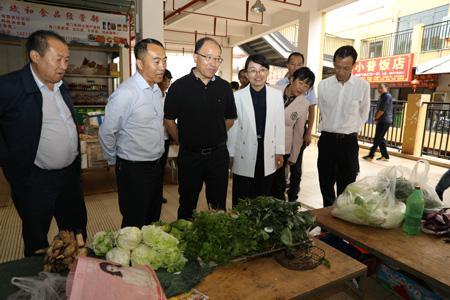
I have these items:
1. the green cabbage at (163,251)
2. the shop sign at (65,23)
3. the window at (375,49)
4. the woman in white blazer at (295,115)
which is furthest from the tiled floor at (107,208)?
the window at (375,49)

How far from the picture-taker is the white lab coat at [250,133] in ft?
7.86

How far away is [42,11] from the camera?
14.7 feet

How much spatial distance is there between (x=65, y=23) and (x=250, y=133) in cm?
386

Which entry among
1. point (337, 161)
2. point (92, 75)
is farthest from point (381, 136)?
point (92, 75)

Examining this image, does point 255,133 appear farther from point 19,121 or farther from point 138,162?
point 19,121

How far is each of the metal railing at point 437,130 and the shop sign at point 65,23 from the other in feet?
20.7

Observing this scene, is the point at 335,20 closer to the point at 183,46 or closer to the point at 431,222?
the point at 183,46

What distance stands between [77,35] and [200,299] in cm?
480

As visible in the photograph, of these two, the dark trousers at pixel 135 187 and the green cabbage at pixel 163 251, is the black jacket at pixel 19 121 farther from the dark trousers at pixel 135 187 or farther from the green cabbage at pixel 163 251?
the green cabbage at pixel 163 251

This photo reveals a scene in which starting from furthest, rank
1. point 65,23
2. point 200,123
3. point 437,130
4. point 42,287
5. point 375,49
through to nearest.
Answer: point 375,49 → point 437,130 → point 65,23 → point 200,123 → point 42,287

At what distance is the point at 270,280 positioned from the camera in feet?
4.03

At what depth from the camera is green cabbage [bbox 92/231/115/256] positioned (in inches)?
51.8

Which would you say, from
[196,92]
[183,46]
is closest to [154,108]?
[196,92]

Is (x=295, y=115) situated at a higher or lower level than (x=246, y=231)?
higher
